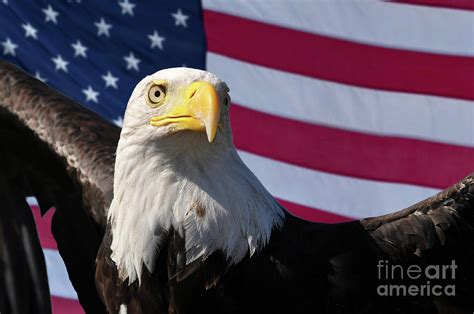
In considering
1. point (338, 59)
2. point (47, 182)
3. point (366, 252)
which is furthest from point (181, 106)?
point (338, 59)

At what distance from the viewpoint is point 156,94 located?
3.88m

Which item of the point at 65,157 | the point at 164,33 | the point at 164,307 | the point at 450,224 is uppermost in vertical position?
the point at 164,33

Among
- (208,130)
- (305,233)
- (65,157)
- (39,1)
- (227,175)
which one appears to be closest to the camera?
(208,130)

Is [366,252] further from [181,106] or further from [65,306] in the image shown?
[65,306]

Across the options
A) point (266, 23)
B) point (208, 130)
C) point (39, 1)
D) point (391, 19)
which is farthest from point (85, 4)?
point (208, 130)

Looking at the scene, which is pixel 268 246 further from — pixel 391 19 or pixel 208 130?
pixel 391 19

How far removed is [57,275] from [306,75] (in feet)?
5.15

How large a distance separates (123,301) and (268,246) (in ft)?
1.65

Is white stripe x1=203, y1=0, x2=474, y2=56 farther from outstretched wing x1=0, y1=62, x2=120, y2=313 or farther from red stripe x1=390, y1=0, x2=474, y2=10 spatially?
outstretched wing x1=0, y1=62, x2=120, y2=313

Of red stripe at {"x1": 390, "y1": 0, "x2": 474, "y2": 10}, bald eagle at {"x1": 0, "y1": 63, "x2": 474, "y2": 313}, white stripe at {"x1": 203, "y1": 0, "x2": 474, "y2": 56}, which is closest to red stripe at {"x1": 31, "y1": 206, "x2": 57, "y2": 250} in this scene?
white stripe at {"x1": 203, "y1": 0, "x2": 474, "y2": 56}

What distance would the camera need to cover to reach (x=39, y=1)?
652cm

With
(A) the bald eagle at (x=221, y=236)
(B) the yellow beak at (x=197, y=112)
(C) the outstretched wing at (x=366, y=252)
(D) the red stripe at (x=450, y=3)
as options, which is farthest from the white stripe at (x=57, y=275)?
(B) the yellow beak at (x=197, y=112)

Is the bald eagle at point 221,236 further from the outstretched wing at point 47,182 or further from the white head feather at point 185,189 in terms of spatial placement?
the outstretched wing at point 47,182

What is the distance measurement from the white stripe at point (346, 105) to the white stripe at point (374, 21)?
0.81ft
